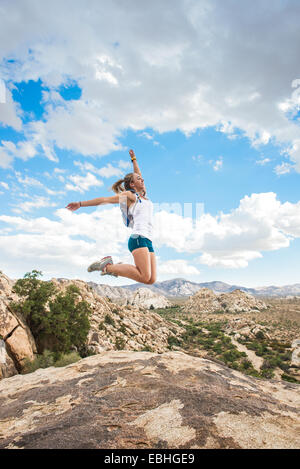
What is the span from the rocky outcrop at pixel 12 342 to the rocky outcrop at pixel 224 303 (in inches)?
2734

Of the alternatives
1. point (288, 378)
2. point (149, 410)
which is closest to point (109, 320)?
point (288, 378)

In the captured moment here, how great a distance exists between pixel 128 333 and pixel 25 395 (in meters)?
25.8

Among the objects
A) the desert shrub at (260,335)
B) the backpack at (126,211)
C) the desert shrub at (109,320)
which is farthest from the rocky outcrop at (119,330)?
the backpack at (126,211)

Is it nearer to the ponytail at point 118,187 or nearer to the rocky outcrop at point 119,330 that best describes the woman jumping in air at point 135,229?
the ponytail at point 118,187

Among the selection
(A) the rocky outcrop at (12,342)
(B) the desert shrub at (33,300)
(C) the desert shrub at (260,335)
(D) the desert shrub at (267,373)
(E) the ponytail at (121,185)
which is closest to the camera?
(E) the ponytail at (121,185)

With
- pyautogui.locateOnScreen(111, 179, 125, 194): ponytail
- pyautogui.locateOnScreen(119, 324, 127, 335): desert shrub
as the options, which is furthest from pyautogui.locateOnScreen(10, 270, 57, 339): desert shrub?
pyautogui.locateOnScreen(111, 179, 125, 194): ponytail

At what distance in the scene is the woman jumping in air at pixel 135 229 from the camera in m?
4.84

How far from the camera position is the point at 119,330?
29938mm

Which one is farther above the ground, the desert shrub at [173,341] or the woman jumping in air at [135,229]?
the woman jumping in air at [135,229]

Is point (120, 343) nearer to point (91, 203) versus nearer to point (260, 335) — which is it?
point (91, 203)

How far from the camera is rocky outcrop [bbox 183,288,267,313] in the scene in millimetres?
77062

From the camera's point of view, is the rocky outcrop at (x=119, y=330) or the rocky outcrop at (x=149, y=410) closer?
the rocky outcrop at (x=149, y=410)
